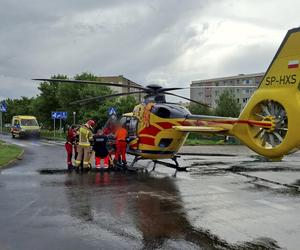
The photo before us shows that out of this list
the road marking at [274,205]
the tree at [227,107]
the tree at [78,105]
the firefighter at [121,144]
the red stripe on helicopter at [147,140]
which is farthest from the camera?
the tree at [227,107]

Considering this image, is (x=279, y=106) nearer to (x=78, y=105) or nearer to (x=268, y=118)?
(x=268, y=118)

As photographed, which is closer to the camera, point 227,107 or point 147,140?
point 147,140

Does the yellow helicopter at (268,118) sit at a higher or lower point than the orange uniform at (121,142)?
higher

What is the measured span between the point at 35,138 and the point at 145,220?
36.1 metres

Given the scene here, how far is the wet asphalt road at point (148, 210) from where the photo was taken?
6.66 meters

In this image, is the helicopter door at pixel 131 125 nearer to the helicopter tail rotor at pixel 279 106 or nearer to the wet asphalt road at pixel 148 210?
the wet asphalt road at pixel 148 210

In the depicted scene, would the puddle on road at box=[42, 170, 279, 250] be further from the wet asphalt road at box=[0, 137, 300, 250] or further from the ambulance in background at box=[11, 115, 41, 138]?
the ambulance in background at box=[11, 115, 41, 138]

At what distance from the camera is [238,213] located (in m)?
8.70

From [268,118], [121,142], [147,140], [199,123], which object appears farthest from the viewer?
[121,142]

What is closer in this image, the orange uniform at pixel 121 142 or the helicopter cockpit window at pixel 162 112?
the helicopter cockpit window at pixel 162 112

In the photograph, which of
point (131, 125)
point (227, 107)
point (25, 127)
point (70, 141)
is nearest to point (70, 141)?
point (70, 141)

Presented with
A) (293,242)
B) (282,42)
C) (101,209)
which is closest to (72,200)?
(101,209)

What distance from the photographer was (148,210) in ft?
29.2

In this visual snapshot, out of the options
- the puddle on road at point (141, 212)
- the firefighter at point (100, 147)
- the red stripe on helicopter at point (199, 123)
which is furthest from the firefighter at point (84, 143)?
the red stripe on helicopter at point (199, 123)
